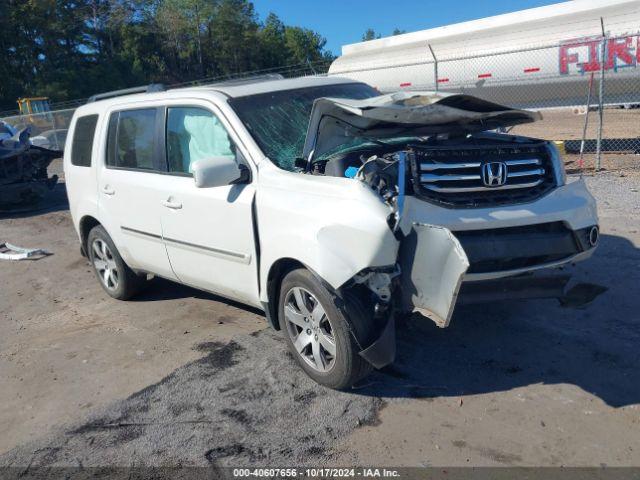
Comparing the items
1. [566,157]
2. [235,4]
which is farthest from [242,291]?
[235,4]

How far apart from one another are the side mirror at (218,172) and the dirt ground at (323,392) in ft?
4.30

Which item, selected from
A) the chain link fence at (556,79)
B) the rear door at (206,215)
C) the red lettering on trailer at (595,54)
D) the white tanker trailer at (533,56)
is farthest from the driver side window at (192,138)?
the red lettering on trailer at (595,54)

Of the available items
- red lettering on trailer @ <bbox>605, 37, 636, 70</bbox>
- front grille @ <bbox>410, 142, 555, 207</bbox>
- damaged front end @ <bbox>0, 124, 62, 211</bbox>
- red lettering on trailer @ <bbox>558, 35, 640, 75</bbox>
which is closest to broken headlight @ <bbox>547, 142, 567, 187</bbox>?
front grille @ <bbox>410, 142, 555, 207</bbox>

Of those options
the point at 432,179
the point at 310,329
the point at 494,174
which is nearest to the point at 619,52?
the point at 494,174

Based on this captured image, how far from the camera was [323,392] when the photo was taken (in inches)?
156

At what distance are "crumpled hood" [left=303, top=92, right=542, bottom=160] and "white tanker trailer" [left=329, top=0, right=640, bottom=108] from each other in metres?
8.31

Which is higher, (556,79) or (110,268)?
(556,79)

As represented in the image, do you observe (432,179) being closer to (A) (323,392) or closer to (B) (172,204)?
(A) (323,392)

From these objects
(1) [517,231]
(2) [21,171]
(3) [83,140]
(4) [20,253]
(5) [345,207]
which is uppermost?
(3) [83,140]

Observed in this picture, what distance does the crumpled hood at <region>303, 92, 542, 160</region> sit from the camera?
400 cm

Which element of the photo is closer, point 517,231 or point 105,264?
Answer: point 517,231

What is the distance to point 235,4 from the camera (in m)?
61.5

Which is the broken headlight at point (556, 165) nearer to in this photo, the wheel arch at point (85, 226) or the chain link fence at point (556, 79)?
the wheel arch at point (85, 226)

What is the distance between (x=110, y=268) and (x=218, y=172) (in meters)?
2.63
